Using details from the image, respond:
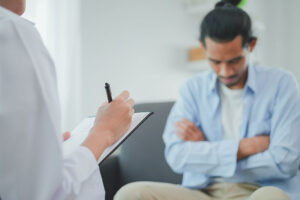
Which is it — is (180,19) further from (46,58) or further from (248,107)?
(46,58)

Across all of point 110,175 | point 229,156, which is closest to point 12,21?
point 229,156

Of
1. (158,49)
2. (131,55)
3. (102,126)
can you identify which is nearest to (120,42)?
(131,55)

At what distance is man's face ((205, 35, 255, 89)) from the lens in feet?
4.38

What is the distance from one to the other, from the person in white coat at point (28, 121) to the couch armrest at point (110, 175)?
96 centimetres

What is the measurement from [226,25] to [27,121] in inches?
39.8

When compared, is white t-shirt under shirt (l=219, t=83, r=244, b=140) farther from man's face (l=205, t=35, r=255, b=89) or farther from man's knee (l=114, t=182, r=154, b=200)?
man's knee (l=114, t=182, r=154, b=200)

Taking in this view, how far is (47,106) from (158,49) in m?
2.02

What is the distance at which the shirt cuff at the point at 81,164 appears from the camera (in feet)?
2.08

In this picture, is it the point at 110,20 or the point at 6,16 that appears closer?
the point at 6,16

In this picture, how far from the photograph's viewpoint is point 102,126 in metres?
0.73

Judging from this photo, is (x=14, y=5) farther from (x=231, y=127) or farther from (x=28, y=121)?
(x=231, y=127)

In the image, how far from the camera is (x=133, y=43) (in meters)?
2.37

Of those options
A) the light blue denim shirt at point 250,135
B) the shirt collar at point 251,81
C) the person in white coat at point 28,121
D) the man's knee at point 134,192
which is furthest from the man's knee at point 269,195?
the person in white coat at point 28,121

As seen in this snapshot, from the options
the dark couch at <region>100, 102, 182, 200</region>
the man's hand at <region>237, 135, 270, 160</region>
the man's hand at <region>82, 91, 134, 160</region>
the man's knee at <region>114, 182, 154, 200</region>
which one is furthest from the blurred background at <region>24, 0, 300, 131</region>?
the man's hand at <region>82, 91, 134, 160</region>
